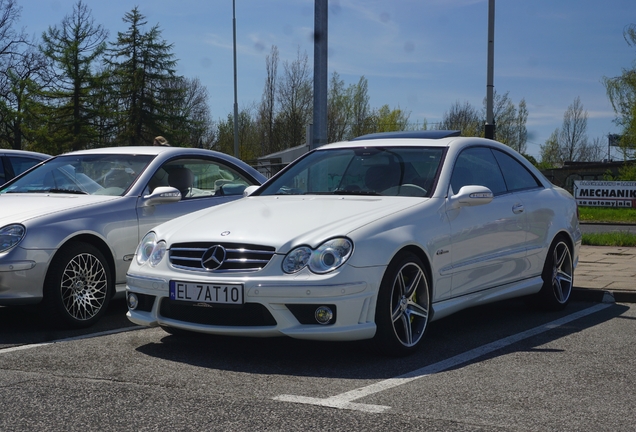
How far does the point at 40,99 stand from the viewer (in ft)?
150

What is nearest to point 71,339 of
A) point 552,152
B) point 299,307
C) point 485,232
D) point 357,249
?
point 299,307

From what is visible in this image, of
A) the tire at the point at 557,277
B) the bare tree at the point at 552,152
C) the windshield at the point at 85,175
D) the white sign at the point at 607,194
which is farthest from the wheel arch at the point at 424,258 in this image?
the bare tree at the point at 552,152

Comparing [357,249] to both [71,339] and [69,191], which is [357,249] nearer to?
[71,339]

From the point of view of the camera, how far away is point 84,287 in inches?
264

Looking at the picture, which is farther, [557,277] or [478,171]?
[557,277]

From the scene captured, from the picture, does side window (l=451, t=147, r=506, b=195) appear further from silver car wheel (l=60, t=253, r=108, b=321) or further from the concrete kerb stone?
silver car wheel (l=60, t=253, r=108, b=321)

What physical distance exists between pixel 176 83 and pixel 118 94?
5.53 meters

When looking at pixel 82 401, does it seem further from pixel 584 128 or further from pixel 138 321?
pixel 584 128

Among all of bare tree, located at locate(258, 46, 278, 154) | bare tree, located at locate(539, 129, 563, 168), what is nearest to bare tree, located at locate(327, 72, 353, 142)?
bare tree, located at locate(258, 46, 278, 154)

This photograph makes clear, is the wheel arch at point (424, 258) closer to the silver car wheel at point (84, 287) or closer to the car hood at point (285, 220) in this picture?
the car hood at point (285, 220)

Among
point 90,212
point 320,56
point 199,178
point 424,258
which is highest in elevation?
point 320,56

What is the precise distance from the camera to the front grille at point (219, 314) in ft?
16.8

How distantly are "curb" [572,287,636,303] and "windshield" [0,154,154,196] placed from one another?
14.4 feet

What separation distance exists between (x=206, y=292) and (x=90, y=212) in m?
2.11
